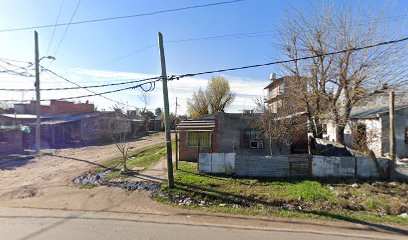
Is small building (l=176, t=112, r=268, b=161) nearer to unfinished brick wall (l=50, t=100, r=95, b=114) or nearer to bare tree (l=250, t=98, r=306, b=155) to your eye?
bare tree (l=250, t=98, r=306, b=155)

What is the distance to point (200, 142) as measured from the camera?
16.5 meters

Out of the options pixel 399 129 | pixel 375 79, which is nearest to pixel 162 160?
pixel 375 79

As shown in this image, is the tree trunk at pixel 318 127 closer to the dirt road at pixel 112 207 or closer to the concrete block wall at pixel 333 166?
the concrete block wall at pixel 333 166

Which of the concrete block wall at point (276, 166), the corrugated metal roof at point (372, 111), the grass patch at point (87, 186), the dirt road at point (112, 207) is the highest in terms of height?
the corrugated metal roof at point (372, 111)

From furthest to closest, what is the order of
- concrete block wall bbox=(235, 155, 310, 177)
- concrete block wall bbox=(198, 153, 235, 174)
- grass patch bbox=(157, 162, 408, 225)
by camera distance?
concrete block wall bbox=(198, 153, 235, 174), concrete block wall bbox=(235, 155, 310, 177), grass patch bbox=(157, 162, 408, 225)

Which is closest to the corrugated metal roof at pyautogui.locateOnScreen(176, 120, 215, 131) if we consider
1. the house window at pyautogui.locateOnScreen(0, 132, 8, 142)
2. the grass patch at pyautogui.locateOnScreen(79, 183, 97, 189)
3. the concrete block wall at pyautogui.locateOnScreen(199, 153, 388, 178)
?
the concrete block wall at pyautogui.locateOnScreen(199, 153, 388, 178)

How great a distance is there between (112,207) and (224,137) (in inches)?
343

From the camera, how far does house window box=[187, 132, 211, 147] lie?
53.9 feet

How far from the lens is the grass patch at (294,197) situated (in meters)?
8.49

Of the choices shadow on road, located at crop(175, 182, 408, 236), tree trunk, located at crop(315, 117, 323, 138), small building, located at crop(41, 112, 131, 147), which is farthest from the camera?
small building, located at crop(41, 112, 131, 147)

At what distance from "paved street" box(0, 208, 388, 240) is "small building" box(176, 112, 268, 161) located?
8.56m

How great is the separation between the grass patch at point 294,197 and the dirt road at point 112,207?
0.55 m

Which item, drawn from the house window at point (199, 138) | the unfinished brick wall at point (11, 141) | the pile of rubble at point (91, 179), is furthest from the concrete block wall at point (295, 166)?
the unfinished brick wall at point (11, 141)

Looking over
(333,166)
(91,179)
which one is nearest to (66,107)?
(91,179)
